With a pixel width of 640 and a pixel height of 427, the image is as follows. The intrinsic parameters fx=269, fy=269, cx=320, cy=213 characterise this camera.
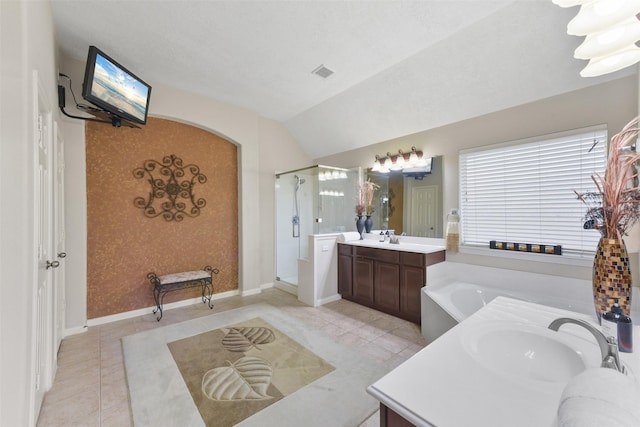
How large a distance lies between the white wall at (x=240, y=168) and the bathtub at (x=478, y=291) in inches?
110

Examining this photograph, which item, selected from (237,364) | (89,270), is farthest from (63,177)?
(237,364)

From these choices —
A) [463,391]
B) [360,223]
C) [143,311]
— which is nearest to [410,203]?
[360,223]

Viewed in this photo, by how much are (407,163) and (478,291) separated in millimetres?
1924

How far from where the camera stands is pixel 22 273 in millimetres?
1350

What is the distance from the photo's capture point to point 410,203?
3.97 meters

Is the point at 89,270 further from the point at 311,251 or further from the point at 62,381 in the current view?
the point at 311,251

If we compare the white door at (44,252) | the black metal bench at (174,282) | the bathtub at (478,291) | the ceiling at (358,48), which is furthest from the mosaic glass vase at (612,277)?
the black metal bench at (174,282)

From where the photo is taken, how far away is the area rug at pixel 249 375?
182cm

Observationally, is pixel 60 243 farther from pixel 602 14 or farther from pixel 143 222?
pixel 602 14

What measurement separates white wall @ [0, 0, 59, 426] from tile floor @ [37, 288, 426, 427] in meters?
0.53

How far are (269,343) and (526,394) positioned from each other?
236 cm

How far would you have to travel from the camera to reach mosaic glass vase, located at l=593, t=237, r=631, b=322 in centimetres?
148

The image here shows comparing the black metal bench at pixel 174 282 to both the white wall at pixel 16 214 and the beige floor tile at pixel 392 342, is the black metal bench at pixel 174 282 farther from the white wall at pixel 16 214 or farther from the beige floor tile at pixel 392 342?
the beige floor tile at pixel 392 342

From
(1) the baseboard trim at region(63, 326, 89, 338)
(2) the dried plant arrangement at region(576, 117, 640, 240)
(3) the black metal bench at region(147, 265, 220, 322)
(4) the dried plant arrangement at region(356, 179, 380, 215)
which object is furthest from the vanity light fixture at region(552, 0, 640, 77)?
(1) the baseboard trim at region(63, 326, 89, 338)
